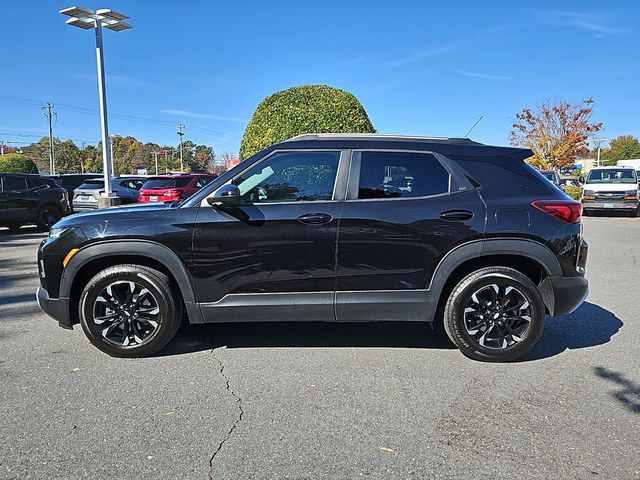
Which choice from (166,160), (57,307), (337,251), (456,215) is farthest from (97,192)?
(166,160)

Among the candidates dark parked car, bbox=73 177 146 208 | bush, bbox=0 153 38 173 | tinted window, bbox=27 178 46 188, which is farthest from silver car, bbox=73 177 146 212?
bush, bbox=0 153 38 173

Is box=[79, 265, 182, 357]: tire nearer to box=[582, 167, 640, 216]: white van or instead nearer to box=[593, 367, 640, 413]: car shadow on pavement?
box=[593, 367, 640, 413]: car shadow on pavement

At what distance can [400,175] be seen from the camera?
4281 millimetres

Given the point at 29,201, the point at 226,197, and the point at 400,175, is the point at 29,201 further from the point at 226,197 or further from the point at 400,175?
the point at 400,175

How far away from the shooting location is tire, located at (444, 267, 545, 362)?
4.18 m

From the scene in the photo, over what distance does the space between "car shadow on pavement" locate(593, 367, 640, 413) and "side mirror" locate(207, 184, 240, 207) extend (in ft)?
10.4

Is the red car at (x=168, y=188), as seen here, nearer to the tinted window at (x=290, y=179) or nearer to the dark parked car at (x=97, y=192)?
the dark parked car at (x=97, y=192)

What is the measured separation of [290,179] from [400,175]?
935 mm

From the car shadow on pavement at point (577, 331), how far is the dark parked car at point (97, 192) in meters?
15.5

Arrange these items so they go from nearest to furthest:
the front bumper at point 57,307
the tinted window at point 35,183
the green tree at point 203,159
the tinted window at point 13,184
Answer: the front bumper at point 57,307, the tinted window at point 13,184, the tinted window at point 35,183, the green tree at point 203,159

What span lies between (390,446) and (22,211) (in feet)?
44.6

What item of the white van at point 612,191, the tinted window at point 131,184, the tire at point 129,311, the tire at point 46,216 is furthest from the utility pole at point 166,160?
the tire at point 129,311

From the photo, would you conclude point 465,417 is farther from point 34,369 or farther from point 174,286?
point 34,369

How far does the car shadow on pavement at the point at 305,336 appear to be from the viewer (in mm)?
4645
